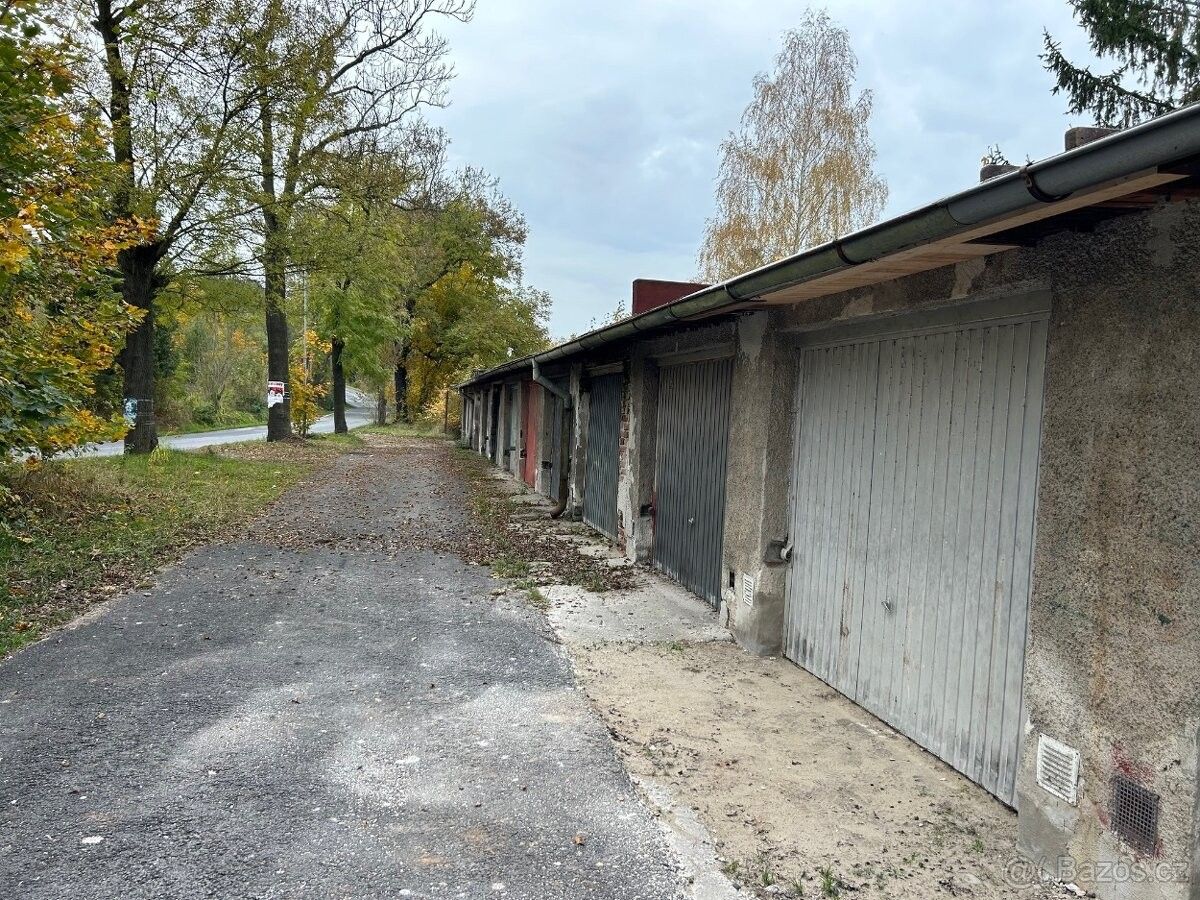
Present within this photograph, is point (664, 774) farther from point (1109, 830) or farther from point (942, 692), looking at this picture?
point (1109, 830)

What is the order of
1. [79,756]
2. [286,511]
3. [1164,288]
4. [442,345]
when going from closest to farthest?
[1164,288], [79,756], [286,511], [442,345]

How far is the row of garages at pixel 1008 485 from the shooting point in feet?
8.03

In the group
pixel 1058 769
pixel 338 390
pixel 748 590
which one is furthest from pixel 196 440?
pixel 1058 769

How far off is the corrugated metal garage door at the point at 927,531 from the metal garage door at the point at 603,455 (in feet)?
16.0

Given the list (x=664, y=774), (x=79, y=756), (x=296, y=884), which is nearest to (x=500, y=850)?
(x=296, y=884)

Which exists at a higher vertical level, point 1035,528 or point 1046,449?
point 1046,449

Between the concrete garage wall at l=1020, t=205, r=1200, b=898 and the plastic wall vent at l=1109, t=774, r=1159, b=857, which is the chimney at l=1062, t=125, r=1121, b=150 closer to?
the concrete garage wall at l=1020, t=205, r=1200, b=898

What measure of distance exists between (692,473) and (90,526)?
6.50 metres

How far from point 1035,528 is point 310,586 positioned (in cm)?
593

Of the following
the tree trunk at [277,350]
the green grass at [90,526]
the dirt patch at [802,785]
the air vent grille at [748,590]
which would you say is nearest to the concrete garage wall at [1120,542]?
the dirt patch at [802,785]

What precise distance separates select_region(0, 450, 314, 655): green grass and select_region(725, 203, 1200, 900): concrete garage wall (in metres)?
5.86

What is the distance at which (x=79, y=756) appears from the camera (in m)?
3.56

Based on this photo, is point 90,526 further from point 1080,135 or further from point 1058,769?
point 1080,135

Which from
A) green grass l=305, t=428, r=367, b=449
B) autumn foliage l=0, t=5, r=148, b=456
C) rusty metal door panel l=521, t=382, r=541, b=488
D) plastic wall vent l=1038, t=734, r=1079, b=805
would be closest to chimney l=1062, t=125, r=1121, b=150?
plastic wall vent l=1038, t=734, r=1079, b=805
